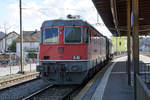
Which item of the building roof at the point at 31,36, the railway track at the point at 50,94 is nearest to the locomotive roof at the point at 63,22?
the railway track at the point at 50,94

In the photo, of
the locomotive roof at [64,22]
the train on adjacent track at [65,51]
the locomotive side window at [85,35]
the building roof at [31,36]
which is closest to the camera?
the train on adjacent track at [65,51]

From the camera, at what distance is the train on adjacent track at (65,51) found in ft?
37.3

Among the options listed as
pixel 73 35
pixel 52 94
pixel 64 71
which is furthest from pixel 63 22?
pixel 52 94

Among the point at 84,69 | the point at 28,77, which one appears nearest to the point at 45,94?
the point at 84,69

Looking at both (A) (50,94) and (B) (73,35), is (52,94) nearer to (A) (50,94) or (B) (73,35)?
(A) (50,94)

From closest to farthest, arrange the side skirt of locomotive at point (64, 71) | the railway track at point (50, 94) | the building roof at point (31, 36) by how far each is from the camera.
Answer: the railway track at point (50, 94) → the side skirt of locomotive at point (64, 71) → the building roof at point (31, 36)

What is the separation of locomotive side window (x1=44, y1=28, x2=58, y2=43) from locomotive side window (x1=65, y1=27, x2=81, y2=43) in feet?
1.84

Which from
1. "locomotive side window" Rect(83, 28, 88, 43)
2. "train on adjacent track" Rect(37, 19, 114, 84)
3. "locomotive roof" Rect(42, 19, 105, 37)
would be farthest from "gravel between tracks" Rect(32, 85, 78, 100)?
"locomotive roof" Rect(42, 19, 105, 37)

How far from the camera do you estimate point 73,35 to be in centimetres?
1166

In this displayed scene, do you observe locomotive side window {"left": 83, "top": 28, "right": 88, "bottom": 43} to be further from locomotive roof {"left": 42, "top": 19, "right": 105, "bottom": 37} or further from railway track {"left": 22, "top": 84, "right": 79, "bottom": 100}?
railway track {"left": 22, "top": 84, "right": 79, "bottom": 100}

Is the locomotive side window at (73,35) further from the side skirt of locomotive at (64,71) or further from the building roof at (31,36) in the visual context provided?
the building roof at (31,36)

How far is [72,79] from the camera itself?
11.5 metres

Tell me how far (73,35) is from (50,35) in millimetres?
1174

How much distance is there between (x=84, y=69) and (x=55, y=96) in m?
1.98
